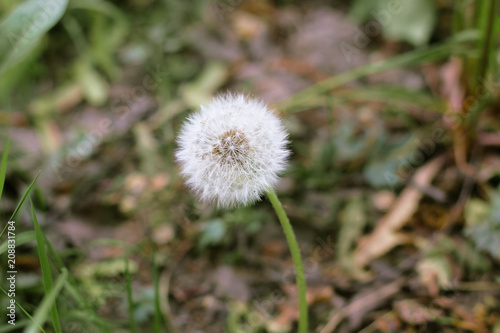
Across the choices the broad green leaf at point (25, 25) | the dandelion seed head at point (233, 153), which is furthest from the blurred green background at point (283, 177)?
the dandelion seed head at point (233, 153)

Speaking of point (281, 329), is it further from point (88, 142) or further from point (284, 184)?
point (88, 142)

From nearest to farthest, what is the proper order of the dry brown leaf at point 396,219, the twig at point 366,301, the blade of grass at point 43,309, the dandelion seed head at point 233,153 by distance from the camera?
the blade of grass at point 43,309 < the dandelion seed head at point 233,153 < the twig at point 366,301 < the dry brown leaf at point 396,219

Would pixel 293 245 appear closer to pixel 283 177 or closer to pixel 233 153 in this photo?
pixel 233 153

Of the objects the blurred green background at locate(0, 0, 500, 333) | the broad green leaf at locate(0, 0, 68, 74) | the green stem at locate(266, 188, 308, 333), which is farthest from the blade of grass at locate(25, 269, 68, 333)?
the broad green leaf at locate(0, 0, 68, 74)

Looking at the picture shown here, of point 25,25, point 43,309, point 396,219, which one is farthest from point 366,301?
point 25,25

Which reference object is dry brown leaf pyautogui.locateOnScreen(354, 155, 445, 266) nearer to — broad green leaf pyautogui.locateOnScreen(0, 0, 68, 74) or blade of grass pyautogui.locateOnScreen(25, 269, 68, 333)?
blade of grass pyautogui.locateOnScreen(25, 269, 68, 333)

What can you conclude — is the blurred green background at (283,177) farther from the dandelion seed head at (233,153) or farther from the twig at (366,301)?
the dandelion seed head at (233,153)
